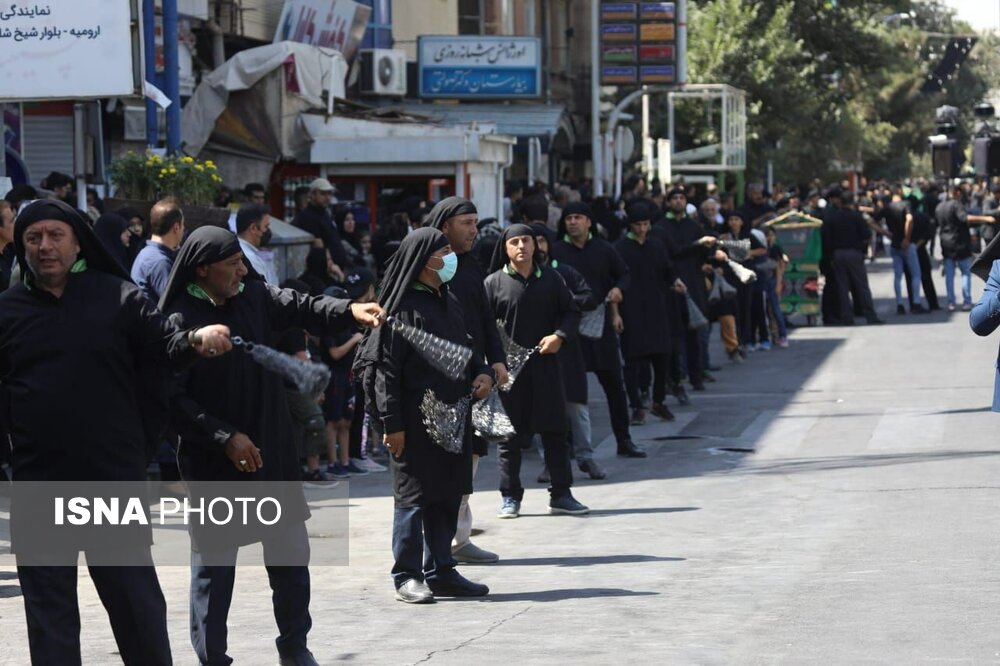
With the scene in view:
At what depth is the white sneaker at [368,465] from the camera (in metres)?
13.8

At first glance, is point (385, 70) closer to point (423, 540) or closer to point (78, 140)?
point (78, 140)

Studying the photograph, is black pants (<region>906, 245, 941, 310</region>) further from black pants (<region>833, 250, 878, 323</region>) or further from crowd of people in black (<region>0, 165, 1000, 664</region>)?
crowd of people in black (<region>0, 165, 1000, 664</region>)

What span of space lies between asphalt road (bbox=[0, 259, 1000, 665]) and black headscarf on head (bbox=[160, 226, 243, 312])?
160 cm

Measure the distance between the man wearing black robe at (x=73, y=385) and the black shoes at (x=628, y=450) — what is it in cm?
830

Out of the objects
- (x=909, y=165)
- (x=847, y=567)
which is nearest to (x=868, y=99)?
(x=909, y=165)

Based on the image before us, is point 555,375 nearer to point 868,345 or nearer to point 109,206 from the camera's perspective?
point 109,206

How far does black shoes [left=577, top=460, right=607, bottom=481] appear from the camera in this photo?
12.8m

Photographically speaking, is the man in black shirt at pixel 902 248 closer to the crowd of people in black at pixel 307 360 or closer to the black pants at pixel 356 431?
the crowd of people in black at pixel 307 360

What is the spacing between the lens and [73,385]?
5961 mm

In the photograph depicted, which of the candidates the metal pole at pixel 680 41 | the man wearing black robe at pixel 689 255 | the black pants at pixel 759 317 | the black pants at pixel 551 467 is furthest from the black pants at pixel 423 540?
the metal pole at pixel 680 41

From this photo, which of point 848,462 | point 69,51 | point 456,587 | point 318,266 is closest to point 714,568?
point 456,587

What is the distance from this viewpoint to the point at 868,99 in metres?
66.2

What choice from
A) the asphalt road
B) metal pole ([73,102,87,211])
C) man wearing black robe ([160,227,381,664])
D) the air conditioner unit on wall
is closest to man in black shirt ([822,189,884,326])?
the air conditioner unit on wall

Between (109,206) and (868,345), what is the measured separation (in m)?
11.4
